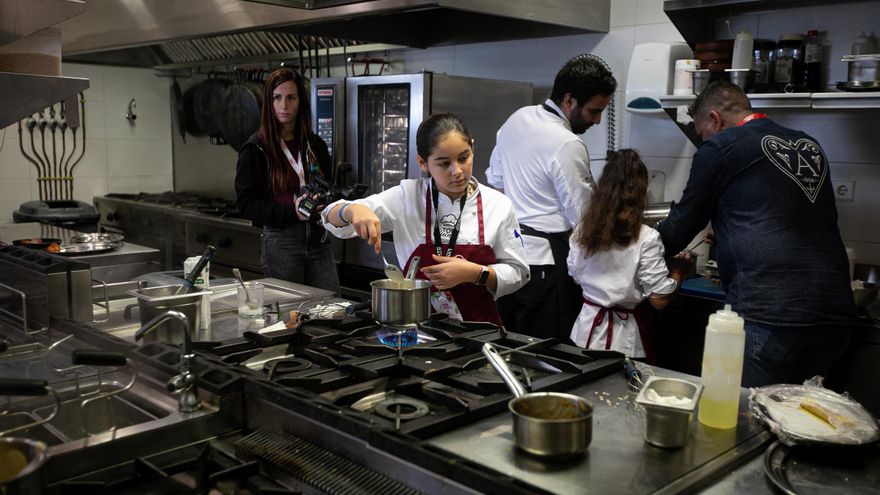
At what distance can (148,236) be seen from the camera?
18.3ft

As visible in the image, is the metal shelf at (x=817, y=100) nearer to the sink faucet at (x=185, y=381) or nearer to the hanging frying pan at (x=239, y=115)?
the sink faucet at (x=185, y=381)

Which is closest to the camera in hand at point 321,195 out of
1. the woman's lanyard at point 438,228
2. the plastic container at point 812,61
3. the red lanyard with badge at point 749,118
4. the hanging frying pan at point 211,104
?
the woman's lanyard at point 438,228

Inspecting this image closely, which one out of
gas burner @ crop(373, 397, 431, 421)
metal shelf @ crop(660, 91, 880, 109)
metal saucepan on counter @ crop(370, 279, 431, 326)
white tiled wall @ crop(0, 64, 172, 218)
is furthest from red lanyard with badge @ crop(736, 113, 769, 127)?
white tiled wall @ crop(0, 64, 172, 218)

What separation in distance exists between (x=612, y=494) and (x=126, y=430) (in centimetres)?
88

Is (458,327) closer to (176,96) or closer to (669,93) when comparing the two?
(669,93)

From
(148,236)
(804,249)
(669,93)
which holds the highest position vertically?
(669,93)

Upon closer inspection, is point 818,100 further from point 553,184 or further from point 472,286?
point 472,286

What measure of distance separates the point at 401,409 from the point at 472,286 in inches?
41.8

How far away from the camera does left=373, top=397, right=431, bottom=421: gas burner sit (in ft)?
4.47

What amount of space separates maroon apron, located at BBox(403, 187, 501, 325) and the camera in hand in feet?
1.95

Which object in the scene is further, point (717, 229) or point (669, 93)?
point (669, 93)

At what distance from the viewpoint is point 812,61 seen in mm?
3176

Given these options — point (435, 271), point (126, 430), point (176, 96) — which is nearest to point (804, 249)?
point (435, 271)

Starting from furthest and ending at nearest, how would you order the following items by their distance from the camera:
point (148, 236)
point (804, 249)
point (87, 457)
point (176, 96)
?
point (176, 96)
point (148, 236)
point (804, 249)
point (87, 457)
